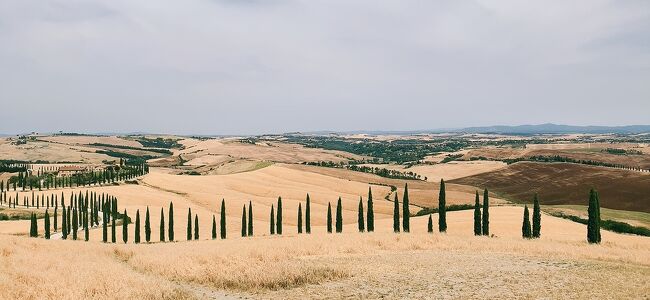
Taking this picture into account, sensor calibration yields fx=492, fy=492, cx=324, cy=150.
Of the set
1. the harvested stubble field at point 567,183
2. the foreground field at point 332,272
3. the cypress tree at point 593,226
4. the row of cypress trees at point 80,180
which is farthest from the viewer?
the row of cypress trees at point 80,180

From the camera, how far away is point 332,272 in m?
24.7

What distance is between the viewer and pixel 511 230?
58.7m

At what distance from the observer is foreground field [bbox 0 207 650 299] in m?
20.5

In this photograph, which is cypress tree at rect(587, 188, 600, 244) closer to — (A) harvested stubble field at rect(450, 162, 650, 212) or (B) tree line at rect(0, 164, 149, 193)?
(A) harvested stubble field at rect(450, 162, 650, 212)

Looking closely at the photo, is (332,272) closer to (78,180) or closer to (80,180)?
(78,180)

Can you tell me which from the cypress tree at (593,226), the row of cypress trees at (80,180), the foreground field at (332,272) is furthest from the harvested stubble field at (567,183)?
the row of cypress trees at (80,180)

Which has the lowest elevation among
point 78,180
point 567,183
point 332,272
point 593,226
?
point 567,183

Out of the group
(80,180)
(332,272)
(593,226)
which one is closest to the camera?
(332,272)

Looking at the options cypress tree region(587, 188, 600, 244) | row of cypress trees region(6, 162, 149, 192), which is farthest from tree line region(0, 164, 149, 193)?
cypress tree region(587, 188, 600, 244)

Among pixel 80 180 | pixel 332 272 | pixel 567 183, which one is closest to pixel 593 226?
pixel 332 272

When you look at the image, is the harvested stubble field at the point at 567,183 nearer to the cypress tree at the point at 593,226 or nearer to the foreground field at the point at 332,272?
the cypress tree at the point at 593,226

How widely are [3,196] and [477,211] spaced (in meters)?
123

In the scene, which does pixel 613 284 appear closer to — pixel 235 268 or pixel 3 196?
pixel 235 268

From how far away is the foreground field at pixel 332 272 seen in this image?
67.3ft
